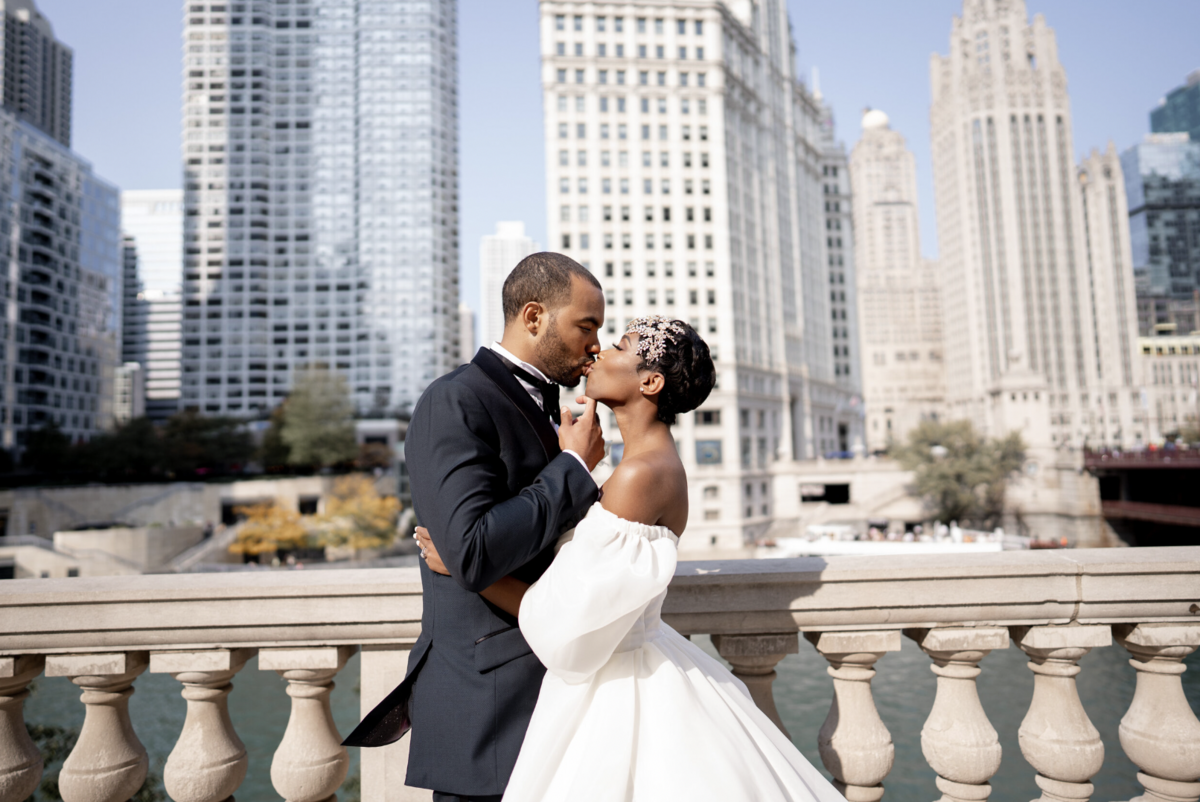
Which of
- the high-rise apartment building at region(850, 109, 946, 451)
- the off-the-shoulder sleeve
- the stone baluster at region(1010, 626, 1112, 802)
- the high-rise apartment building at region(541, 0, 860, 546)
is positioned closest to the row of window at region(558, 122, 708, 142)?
the high-rise apartment building at region(541, 0, 860, 546)

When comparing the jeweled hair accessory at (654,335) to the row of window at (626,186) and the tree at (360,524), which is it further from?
the row of window at (626,186)

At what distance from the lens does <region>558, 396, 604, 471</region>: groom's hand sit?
8.23 ft

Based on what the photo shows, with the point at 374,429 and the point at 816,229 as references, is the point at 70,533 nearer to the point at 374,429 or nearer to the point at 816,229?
the point at 374,429

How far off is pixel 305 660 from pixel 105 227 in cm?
12340

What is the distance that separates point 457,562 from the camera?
7.27ft

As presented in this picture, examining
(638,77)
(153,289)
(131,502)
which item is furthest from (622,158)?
(153,289)

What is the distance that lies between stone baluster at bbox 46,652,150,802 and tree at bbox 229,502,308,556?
51616mm

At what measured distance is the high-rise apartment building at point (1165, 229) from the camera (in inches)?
5714

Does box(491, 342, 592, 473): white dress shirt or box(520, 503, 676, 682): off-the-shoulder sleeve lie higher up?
box(491, 342, 592, 473): white dress shirt

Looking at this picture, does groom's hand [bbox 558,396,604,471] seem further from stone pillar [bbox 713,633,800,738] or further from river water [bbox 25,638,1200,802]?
river water [bbox 25,638,1200,802]

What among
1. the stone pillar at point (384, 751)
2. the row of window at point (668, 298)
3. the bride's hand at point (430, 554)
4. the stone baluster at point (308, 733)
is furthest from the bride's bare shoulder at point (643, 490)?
the row of window at point (668, 298)

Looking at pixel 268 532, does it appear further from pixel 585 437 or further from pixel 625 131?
pixel 585 437

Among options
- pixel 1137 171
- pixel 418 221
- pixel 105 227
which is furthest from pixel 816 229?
pixel 1137 171

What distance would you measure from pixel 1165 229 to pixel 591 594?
690 ft
